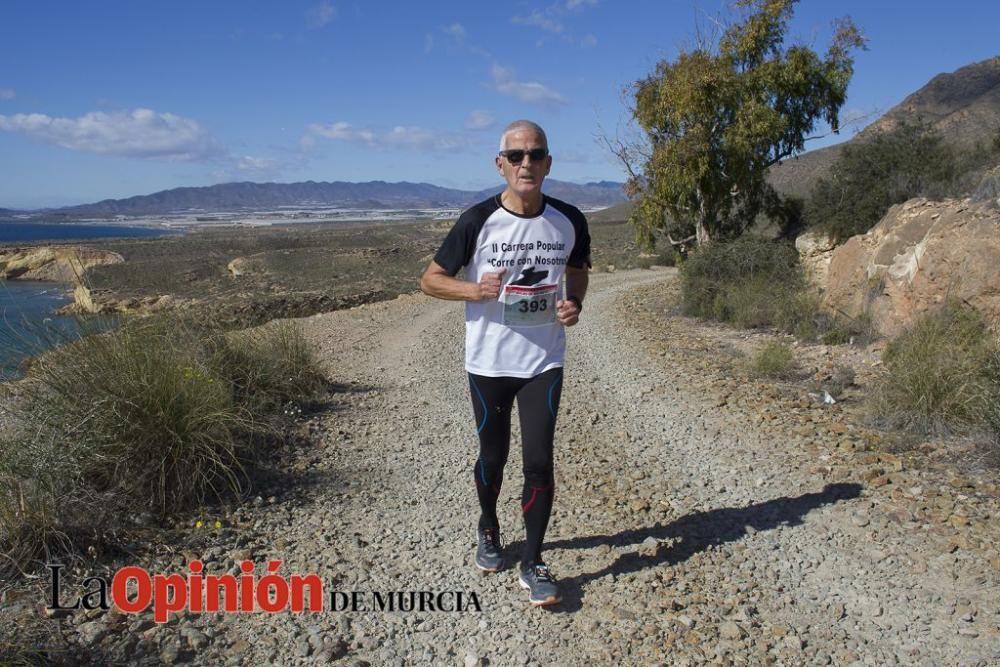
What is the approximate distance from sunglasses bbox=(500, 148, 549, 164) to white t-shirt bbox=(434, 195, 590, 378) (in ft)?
0.72

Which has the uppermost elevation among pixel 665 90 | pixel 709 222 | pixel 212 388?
pixel 665 90

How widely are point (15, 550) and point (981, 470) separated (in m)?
5.74

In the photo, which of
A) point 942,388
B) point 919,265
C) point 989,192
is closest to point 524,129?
point 942,388

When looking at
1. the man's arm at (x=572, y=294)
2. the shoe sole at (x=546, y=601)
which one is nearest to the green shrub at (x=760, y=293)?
the man's arm at (x=572, y=294)

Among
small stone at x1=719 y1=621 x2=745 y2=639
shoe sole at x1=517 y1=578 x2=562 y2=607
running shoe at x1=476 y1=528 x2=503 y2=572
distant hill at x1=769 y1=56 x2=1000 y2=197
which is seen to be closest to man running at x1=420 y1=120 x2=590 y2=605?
shoe sole at x1=517 y1=578 x2=562 y2=607

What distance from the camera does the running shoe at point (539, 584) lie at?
342 cm

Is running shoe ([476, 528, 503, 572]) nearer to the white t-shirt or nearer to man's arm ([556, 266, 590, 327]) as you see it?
the white t-shirt

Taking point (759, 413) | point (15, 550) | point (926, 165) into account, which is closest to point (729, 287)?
point (926, 165)

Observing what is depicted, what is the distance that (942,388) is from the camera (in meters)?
5.60

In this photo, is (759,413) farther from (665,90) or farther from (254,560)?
(665,90)

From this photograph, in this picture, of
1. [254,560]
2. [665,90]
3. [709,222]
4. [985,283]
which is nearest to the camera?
[254,560]

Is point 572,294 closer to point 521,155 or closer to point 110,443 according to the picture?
point 521,155

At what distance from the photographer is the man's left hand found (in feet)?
11.1

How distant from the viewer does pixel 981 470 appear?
482 centimetres
